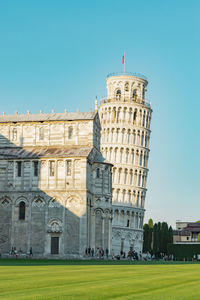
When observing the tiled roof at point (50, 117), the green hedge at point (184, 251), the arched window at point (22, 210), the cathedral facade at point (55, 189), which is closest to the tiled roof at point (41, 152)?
the cathedral facade at point (55, 189)

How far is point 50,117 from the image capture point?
75.1 m

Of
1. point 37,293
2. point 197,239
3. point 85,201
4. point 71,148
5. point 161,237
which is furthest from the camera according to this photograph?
point 197,239

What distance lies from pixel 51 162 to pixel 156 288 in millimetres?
53637

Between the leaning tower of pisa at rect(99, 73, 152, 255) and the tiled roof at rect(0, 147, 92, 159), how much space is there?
43.2 meters

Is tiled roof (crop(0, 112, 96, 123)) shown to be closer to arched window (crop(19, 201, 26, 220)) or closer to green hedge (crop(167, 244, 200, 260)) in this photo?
arched window (crop(19, 201, 26, 220))

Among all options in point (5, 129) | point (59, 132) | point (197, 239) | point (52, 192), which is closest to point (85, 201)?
point (52, 192)

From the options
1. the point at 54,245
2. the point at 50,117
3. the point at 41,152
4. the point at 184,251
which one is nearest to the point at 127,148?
the point at 184,251

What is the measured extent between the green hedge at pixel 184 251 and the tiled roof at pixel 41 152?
2982cm

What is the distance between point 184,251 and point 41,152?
33407 millimetres

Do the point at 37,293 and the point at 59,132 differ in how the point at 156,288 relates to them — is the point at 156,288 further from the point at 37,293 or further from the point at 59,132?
the point at 59,132

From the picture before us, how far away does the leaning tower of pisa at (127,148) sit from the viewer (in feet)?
374

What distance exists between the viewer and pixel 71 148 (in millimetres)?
72062

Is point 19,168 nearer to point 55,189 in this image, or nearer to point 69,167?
point 55,189

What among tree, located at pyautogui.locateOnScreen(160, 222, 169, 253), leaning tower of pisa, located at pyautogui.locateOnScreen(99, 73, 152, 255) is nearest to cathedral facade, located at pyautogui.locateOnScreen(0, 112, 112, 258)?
leaning tower of pisa, located at pyautogui.locateOnScreen(99, 73, 152, 255)
